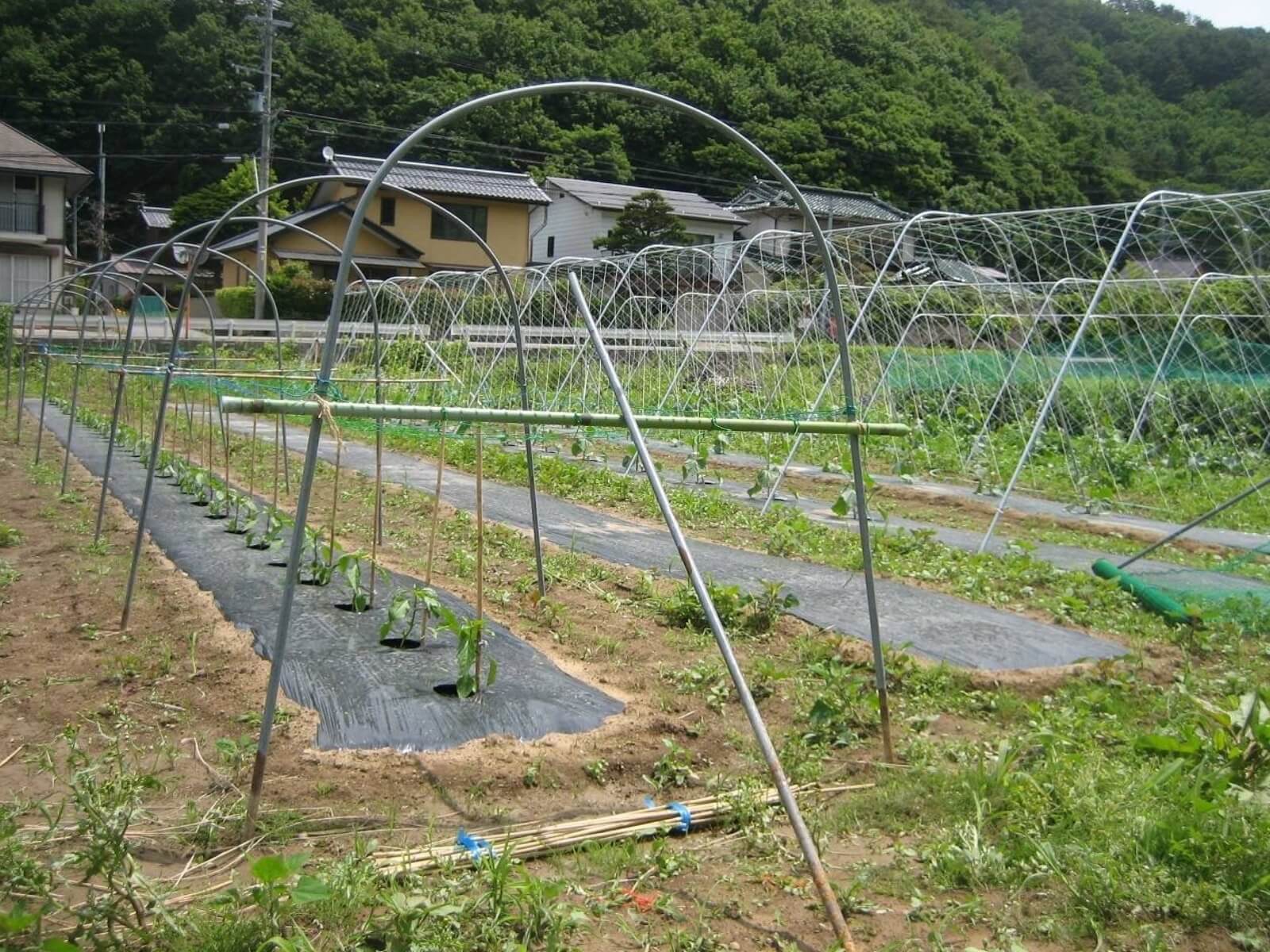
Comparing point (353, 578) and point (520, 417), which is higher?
point (520, 417)

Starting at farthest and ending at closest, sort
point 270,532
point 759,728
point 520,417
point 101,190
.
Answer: point 101,190 < point 270,532 < point 520,417 < point 759,728

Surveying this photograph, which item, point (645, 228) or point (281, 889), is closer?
point (281, 889)

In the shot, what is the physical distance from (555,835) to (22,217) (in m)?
31.5

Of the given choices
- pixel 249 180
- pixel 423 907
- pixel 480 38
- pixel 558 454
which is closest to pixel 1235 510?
pixel 558 454

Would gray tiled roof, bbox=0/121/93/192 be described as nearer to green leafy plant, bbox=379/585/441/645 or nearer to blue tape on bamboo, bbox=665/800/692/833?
green leafy plant, bbox=379/585/441/645

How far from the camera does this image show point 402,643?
15.1 feet

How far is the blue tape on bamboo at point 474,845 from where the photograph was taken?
2865 millimetres

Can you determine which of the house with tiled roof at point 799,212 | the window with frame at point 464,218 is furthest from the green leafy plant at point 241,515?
the house with tiled roof at point 799,212

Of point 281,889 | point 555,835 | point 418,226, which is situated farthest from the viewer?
point 418,226

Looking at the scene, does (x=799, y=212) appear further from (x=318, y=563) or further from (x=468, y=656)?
(x=468, y=656)

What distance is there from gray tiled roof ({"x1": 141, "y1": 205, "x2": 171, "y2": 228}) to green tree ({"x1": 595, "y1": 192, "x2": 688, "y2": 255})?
49.5 feet

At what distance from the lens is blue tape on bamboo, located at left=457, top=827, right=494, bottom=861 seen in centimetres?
287

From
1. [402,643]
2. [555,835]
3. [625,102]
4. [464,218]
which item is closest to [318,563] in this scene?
[402,643]

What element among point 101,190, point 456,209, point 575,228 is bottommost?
point 575,228
